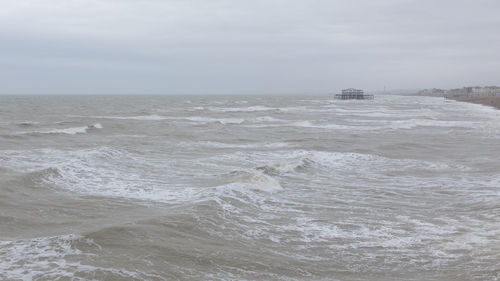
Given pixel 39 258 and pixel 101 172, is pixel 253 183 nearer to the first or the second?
pixel 101 172

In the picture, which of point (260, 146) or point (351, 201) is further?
point (260, 146)

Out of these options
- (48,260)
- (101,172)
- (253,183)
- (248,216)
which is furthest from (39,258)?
(101,172)

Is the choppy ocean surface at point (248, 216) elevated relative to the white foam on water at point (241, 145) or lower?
lower

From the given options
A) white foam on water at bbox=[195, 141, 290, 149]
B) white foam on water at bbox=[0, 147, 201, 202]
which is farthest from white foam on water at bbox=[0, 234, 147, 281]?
white foam on water at bbox=[195, 141, 290, 149]

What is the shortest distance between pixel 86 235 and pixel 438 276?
5983mm

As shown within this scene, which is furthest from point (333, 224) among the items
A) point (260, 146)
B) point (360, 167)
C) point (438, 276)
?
point (260, 146)

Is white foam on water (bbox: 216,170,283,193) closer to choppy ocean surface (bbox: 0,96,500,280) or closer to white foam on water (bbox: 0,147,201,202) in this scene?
choppy ocean surface (bbox: 0,96,500,280)

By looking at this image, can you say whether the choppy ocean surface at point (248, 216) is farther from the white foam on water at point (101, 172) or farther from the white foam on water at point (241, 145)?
the white foam on water at point (241, 145)

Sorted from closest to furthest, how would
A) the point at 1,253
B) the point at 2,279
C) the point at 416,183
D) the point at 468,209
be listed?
the point at 2,279
the point at 1,253
the point at 468,209
the point at 416,183

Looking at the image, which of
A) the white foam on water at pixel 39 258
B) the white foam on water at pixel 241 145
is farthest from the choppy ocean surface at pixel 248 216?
the white foam on water at pixel 241 145

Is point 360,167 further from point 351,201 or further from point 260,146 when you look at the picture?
point 260,146

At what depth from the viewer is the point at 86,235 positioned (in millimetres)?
8172

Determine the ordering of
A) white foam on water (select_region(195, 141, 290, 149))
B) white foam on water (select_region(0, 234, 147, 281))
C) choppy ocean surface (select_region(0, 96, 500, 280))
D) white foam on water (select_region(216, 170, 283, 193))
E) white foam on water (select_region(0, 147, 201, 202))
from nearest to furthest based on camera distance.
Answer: white foam on water (select_region(0, 234, 147, 281)), choppy ocean surface (select_region(0, 96, 500, 280)), white foam on water (select_region(0, 147, 201, 202)), white foam on water (select_region(216, 170, 283, 193)), white foam on water (select_region(195, 141, 290, 149))

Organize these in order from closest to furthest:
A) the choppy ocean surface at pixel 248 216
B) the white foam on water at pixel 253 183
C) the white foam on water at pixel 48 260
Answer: the white foam on water at pixel 48 260 < the choppy ocean surface at pixel 248 216 < the white foam on water at pixel 253 183
